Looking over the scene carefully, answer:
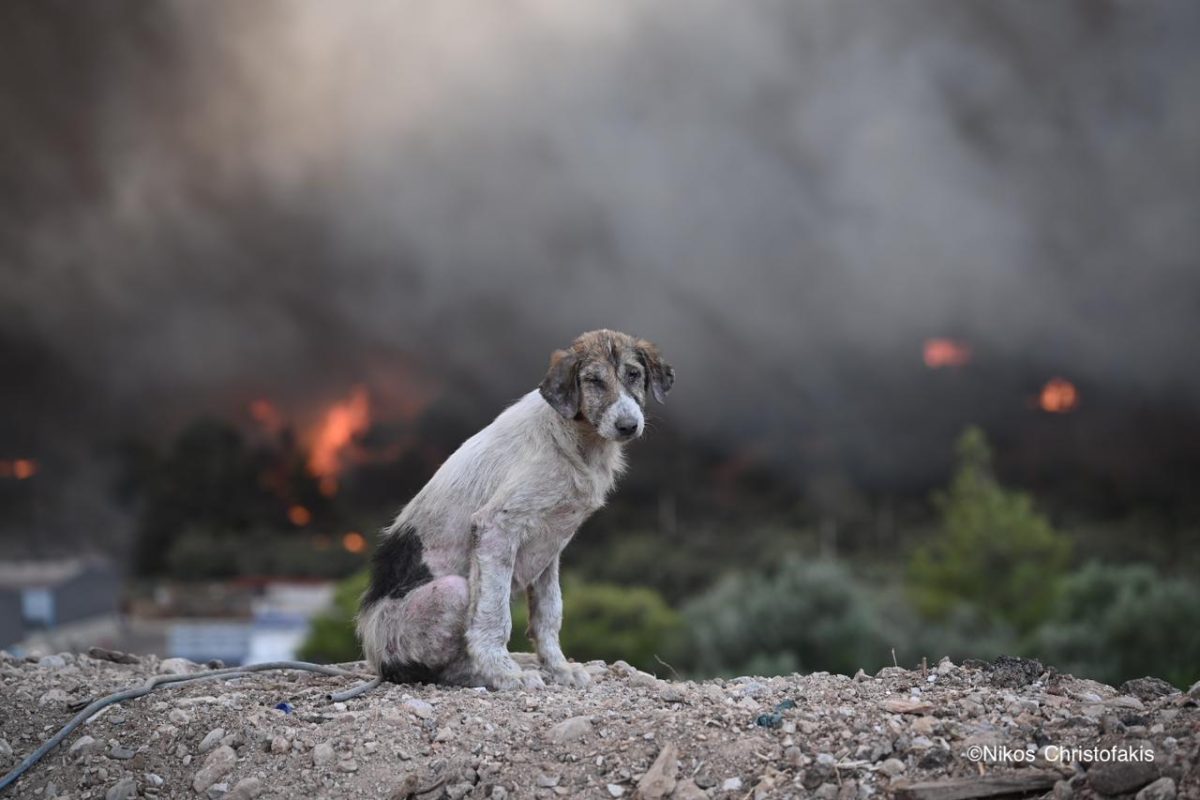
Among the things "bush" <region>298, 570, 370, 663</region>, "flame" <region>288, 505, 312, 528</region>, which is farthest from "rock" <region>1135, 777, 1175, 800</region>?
"flame" <region>288, 505, 312, 528</region>

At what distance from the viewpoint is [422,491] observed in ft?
28.1

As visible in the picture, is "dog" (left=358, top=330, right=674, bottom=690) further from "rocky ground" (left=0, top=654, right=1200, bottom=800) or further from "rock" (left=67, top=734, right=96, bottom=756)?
"rock" (left=67, top=734, right=96, bottom=756)

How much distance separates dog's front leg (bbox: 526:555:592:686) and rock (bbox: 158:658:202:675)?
2.85 m

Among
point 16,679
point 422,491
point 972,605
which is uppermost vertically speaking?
point 972,605

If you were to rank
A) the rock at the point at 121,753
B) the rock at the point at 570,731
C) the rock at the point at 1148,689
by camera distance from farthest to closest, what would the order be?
the rock at the point at 121,753 < the rock at the point at 1148,689 < the rock at the point at 570,731

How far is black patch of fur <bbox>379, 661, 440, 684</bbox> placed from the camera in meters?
8.13

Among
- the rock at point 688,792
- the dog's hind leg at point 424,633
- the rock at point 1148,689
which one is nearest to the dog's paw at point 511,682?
the dog's hind leg at point 424,633

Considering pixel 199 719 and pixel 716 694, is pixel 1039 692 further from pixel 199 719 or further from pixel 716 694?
pixel 199 719

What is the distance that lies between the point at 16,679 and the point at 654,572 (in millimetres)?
47297

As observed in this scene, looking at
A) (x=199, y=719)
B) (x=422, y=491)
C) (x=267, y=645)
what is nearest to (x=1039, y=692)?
(x=422, y=491)

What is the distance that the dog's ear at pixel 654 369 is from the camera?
319 inches

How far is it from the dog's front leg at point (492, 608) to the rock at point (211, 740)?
1.71m

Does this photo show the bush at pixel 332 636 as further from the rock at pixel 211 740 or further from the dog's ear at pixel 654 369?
the dog's ear at pixel 654 369

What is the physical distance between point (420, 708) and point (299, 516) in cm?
5172
